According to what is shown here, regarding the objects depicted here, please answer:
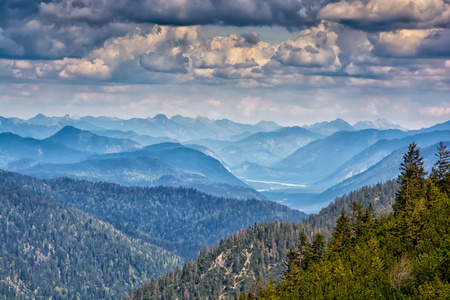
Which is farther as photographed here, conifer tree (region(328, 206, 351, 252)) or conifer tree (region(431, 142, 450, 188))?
conifer tree (region(431, 142, 450, 188))

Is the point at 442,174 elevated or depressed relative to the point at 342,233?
elevated

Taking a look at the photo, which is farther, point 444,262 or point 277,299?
point 277,299

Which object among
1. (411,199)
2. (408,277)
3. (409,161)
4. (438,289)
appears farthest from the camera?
(409,161)

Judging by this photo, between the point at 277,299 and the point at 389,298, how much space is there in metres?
30.3

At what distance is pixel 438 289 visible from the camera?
8112cm

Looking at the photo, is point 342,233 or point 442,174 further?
point 442,174

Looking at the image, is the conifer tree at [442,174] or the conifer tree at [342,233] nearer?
the conifer tree at [342,233]

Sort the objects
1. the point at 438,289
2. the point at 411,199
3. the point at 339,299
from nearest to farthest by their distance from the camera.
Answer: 1. the point at 438,289
2. the point at 339,299
3. the point at 411,199

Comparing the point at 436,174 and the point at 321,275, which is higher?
the point at 436,174

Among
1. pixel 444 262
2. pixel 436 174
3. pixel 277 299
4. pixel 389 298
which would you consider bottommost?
pixel 277 299

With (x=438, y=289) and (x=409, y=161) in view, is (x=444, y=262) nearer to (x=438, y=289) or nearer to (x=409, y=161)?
(x=438, y=289)

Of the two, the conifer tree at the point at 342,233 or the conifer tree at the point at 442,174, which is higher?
the conifer tree at the point at 442,174

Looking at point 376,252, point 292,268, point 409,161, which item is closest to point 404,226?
point 376,252

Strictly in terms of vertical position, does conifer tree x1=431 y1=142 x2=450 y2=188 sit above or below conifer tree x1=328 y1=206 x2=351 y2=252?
above
